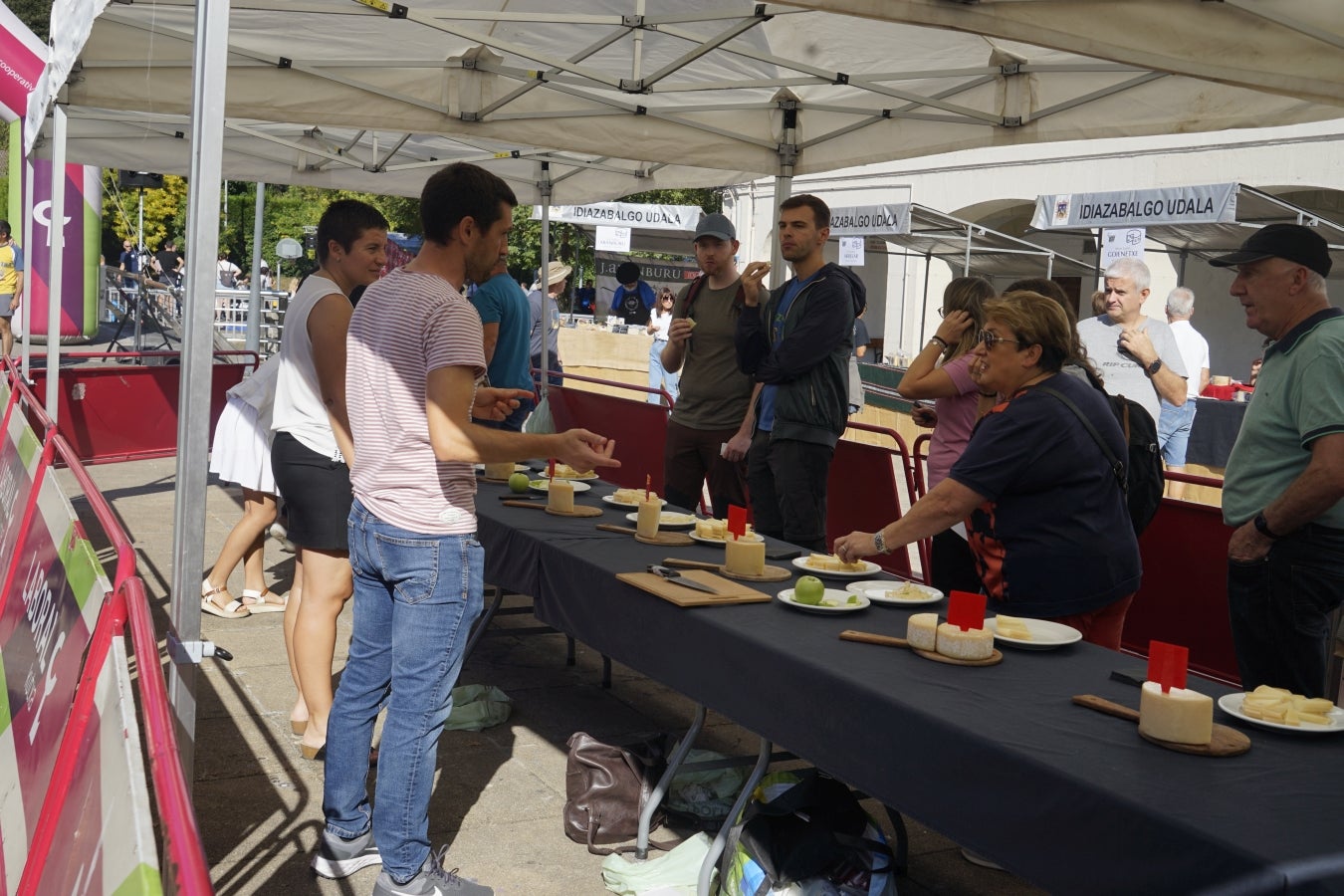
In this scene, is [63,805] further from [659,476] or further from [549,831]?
[659,476]

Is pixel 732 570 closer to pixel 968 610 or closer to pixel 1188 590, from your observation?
pixel 968 610

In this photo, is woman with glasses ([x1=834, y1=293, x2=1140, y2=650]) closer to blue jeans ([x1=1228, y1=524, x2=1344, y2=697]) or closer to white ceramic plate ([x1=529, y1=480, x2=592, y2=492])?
blue jeans ([x1=1228, y1=524, x2=1344, y2=697])

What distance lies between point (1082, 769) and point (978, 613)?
2.19ft

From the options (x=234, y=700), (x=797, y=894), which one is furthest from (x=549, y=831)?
(x=234, y=700)

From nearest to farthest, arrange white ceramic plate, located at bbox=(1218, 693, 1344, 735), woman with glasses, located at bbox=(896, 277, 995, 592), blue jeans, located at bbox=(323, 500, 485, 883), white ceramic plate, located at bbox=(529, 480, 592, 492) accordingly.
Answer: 1. white ceramic plate, located at bbox=(1218, 693, 1344, 735)
2. blue jeans, located at bbox=(323, 500, 485, 883)
3. woman with glasses, located at bbox=(896, 277, 995, 592)
4. white ceramic plate, located at bbox=(529, 480, 592, 492)

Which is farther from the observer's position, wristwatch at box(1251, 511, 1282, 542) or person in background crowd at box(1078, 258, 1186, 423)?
person in background crowd at box(1078, 258, 1186, 423)

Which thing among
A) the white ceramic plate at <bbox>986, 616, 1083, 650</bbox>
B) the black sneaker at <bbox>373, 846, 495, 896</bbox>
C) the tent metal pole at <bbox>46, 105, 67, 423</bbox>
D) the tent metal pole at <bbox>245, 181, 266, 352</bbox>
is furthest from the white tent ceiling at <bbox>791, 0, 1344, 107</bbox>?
the tent metal pole at <bbox>245, 181, 266, 352</bbox>

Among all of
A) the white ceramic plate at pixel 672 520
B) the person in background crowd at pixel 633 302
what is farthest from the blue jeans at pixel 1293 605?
the person in background crowd at pixel 633 302

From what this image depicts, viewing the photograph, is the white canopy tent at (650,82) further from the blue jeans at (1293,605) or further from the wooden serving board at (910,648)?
the wooden serving board at (910,648)

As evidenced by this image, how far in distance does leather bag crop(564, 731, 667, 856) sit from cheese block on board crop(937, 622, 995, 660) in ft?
4.35

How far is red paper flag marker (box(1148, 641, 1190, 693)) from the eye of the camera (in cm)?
223

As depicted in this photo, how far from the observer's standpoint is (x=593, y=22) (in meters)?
5.57

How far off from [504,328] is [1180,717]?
405cm

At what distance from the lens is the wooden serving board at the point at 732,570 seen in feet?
11.5
